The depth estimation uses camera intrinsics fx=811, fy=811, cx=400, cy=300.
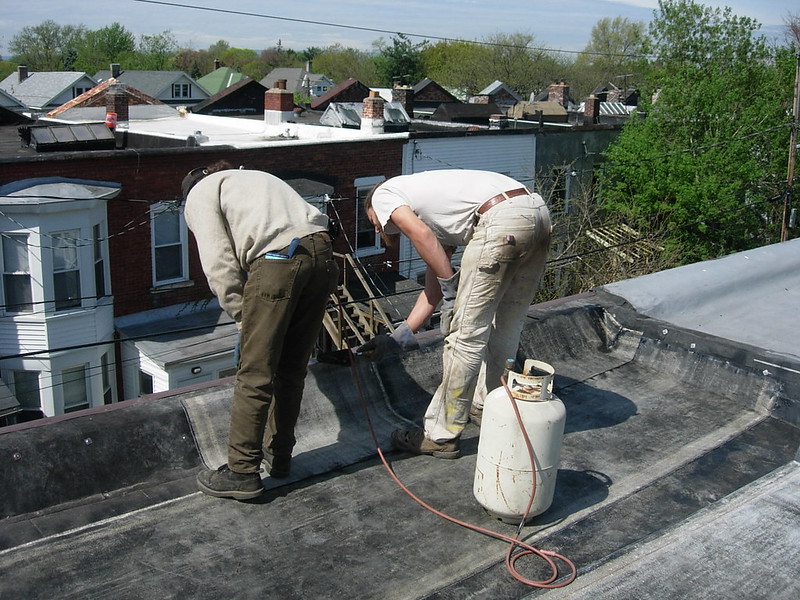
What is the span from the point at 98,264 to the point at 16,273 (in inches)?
56.0

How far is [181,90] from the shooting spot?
5456 centimetres

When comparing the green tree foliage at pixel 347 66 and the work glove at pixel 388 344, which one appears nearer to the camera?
the work glove at pixel 388 344

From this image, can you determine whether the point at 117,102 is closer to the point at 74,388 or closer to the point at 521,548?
the point at 74,388

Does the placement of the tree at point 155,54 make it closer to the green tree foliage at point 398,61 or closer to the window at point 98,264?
the green tree foliage at point 398,61

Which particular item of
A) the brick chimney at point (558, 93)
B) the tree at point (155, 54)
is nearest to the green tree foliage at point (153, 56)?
the tree at point (155, 54)

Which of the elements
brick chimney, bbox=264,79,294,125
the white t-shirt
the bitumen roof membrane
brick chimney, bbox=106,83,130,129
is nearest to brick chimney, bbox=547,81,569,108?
brick chimney, bbox=264,79,294,125

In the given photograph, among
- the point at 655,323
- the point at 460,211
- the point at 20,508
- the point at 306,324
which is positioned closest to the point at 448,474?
the point at 306,324

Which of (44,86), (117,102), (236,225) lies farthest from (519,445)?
(44,86)

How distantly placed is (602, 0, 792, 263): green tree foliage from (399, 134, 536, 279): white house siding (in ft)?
9.20

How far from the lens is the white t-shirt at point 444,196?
12.4 ft

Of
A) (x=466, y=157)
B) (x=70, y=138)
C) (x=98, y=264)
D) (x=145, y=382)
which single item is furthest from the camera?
(x=466, y=157)

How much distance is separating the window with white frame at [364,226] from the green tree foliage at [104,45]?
7823 centimetres

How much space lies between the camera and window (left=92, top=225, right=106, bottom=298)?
48.5ft

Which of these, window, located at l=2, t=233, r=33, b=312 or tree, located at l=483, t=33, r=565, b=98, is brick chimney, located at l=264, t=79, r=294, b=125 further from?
tree, located at l=483, t=33, r=565, b=98
